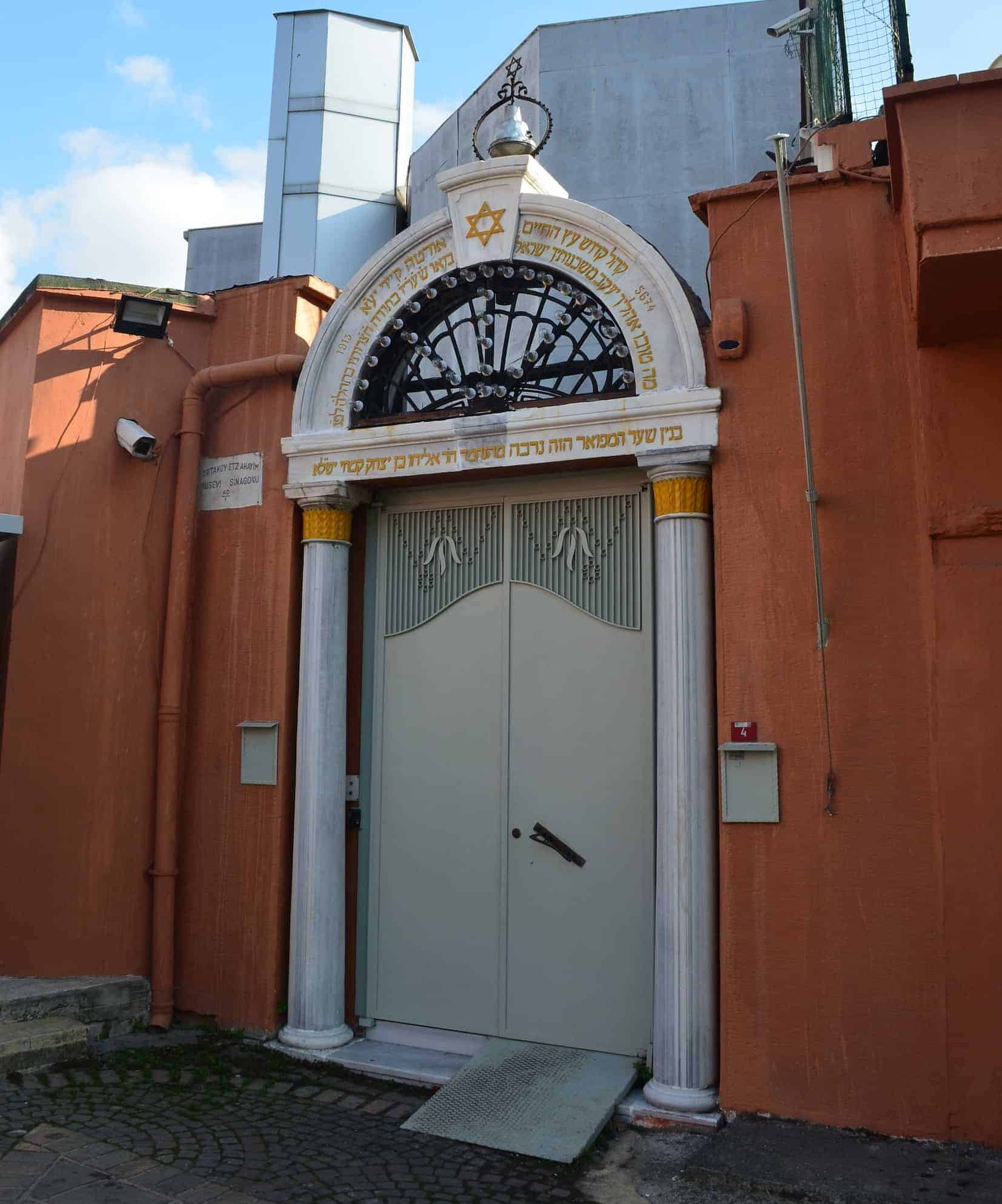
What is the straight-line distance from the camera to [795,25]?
7523 mm

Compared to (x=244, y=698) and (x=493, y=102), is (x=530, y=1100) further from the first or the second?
(x=493, y=102)

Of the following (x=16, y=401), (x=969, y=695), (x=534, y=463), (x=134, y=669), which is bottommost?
(x=969, y=695)

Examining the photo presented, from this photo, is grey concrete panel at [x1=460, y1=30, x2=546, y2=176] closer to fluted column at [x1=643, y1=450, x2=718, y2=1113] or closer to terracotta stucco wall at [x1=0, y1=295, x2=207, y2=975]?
terracotta stucco wall at [x1=0, y1=295, x2=207, y2=975]

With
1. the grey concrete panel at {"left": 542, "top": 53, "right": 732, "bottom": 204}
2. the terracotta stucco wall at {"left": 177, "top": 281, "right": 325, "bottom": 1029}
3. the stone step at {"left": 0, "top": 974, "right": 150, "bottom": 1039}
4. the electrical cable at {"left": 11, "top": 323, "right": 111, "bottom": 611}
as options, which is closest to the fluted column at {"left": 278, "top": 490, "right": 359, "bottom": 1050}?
the terracotta stucco wall at {"left": 177, "top": 281, "right": 325, "bottom": 1029}

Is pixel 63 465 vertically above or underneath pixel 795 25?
underneath

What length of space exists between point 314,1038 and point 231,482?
3361mm

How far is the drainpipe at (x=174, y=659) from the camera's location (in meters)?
6.32

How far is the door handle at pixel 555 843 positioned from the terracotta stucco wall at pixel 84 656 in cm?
242

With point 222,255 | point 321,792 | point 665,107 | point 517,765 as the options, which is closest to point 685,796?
point 517,765

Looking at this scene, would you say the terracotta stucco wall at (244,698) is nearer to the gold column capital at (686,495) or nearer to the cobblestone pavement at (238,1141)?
the cobblestone pavement at (238,1141)

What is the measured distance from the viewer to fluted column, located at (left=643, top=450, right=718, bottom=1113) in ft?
16.7

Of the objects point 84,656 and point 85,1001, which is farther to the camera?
point 84,656

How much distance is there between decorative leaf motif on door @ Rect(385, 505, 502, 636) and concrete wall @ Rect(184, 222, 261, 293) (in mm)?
12863

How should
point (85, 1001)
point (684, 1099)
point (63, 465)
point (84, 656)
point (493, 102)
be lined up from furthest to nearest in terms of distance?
point (493, 102) < point (63, 465) < point (84, 656) < point (85, 1001) < point (684, 1099)
